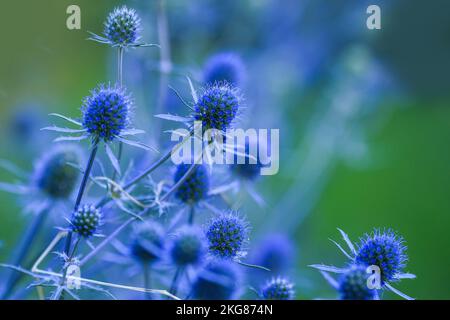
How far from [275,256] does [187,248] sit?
36 cm

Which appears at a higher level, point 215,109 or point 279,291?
point 215,109

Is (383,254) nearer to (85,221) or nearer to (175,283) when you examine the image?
(175,283)

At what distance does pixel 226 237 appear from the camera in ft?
2.39

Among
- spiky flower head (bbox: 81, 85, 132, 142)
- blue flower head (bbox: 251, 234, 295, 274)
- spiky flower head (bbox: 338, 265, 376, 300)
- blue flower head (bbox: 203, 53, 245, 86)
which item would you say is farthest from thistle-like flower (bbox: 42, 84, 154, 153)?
blue flower head (bbox: 251, 234, 295, 274)

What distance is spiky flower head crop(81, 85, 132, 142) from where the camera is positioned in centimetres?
73

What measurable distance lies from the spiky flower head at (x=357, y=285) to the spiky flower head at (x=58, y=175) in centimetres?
50

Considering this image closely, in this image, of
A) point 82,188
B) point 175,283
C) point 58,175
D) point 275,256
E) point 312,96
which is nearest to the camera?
point 82,188

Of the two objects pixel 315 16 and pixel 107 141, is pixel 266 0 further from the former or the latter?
pixel 107 141

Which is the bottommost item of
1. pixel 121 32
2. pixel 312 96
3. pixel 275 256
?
pixel 275 256

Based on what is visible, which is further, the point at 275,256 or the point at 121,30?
the point at 275,256

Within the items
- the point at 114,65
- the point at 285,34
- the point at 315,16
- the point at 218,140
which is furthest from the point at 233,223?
the point at 315,16

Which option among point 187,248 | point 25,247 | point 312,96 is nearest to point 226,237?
point 187,248
